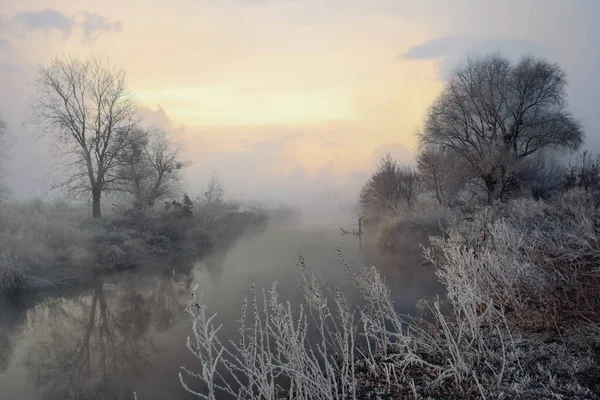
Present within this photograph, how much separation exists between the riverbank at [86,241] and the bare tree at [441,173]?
13315 mm

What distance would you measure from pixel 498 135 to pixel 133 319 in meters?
22.7

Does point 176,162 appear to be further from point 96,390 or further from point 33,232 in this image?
point 96,390

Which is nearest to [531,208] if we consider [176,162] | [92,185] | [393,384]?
[393,384]

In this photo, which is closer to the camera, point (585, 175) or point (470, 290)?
point (470, 290)

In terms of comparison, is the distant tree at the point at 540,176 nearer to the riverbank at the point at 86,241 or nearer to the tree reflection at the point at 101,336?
the riverbank at the point at 86,241

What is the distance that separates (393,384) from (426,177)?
75.1ft

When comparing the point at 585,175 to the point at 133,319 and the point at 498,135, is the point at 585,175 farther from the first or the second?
the point at 133,319

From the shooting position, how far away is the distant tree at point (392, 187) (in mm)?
28203

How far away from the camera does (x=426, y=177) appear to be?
25750 millimetres

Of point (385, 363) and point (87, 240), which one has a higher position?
point (87, 240)

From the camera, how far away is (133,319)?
10477 mm

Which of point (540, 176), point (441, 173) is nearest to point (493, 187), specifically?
point (540, 176)

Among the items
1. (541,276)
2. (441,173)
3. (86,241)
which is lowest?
(86,241)

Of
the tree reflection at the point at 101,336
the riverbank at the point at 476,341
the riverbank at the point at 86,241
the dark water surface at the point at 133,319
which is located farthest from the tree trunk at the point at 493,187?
the riverbank at the point at 476,341
